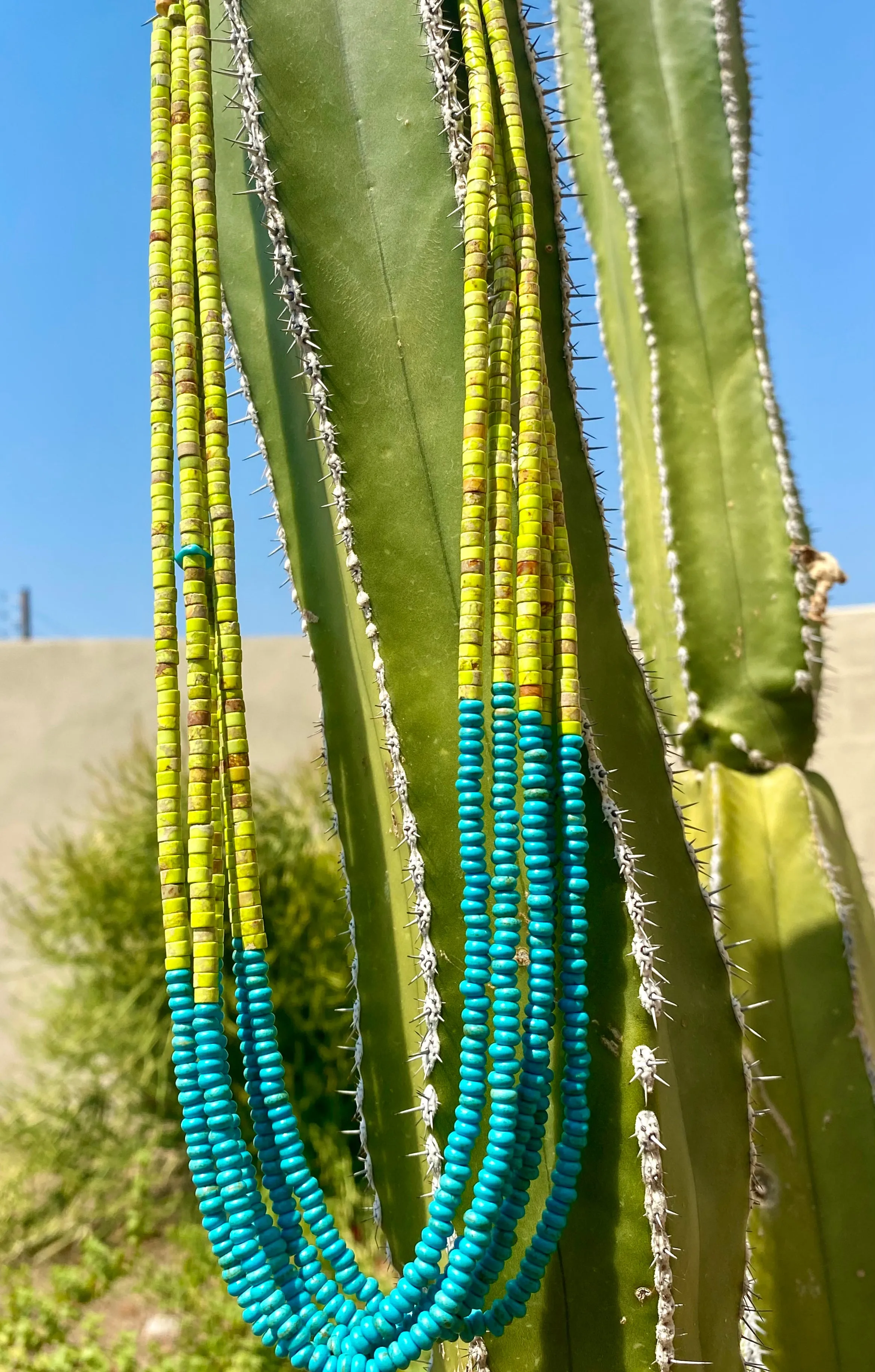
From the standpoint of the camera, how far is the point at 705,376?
1.47 metres

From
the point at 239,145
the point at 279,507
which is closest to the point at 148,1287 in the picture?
the point at 279,507

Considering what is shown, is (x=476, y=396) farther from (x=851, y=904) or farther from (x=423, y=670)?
(x=851, y=904)

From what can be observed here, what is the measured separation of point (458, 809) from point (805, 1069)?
0.85 metres

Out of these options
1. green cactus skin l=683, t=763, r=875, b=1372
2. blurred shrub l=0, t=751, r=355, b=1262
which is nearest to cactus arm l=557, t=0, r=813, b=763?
green cactus skin l=683, t=763, r=875, b=1372

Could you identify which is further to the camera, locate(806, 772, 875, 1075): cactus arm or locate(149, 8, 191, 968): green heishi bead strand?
locate(806, 772, 875, 1075): cactus arm

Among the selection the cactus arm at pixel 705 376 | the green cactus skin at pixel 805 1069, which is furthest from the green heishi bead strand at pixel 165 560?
the cactus arm at pixel 705 376

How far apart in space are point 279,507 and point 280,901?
2.86m

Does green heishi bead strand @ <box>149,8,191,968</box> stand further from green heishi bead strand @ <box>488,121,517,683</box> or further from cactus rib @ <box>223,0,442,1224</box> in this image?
green heishi bead strand @ <box>488,121,517,683</box>

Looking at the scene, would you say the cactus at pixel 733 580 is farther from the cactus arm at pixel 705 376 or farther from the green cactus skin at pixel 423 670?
the green cactus skin at pixel 423 670

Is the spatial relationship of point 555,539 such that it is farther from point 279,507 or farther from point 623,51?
point 623,51

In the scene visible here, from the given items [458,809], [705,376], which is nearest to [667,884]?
[458,809]

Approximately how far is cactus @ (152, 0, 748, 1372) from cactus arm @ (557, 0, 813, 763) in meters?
0.65

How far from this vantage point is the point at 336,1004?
332cm

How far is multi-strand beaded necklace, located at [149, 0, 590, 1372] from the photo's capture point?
62 cm
